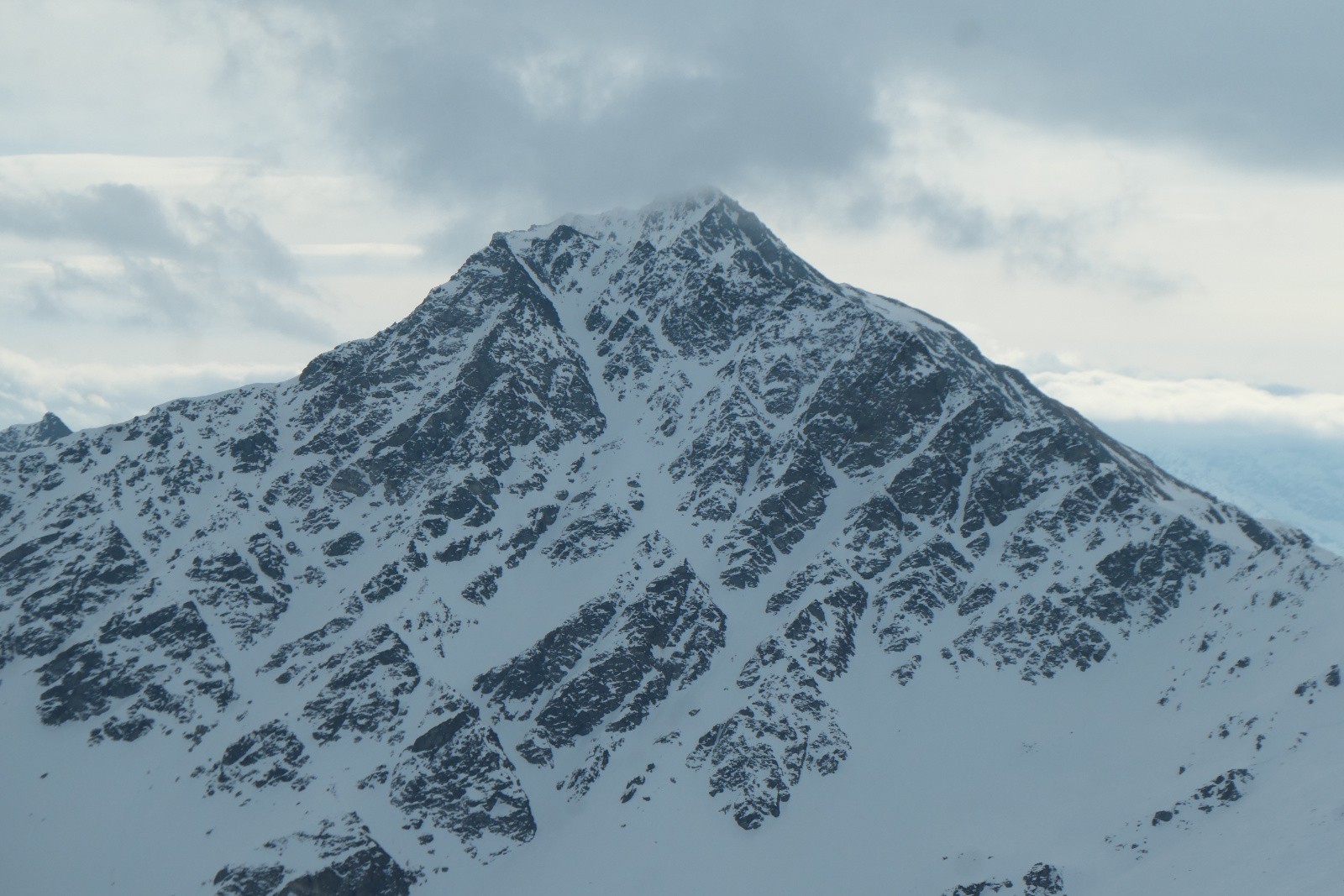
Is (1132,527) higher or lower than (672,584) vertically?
lower

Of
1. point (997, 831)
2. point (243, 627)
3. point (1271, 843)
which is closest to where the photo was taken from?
point (1271, 843)

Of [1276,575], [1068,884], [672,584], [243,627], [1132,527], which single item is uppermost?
[243,627]

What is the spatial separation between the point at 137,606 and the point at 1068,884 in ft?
492

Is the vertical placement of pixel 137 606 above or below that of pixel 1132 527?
above

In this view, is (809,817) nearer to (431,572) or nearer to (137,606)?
(431,572)

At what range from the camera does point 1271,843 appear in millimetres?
130250

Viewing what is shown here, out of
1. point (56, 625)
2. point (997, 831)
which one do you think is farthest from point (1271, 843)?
point (56, 625)

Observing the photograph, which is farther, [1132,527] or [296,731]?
[1132,527]

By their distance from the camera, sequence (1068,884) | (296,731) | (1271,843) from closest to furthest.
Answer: (1271,843)
(1068,884)
(296,731)

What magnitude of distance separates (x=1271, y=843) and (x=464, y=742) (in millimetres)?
106434

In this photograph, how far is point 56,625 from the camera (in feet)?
639

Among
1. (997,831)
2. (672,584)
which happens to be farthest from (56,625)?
(997,831)

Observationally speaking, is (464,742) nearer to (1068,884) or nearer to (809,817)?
(809,817)

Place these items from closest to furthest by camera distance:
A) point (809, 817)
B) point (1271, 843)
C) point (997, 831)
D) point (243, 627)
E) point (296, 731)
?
point (1271, 843) → point (997, 831) → point (809, 817) → point (296, 731) → point (243, 627)
